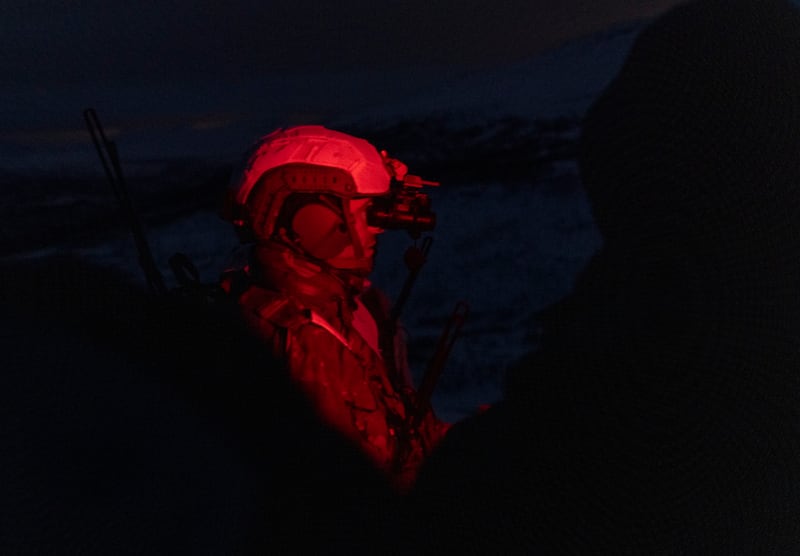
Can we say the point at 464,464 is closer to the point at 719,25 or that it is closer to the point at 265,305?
the point at 719,25

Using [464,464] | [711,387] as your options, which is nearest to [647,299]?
[711,387]

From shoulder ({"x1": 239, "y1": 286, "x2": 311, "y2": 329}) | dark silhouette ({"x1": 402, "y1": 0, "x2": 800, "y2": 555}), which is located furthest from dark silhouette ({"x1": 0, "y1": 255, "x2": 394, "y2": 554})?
shoulder ({"x1": 239, "y1": 286, "x2": 311, "y2": 329})

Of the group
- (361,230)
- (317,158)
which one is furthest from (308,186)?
(361,230)

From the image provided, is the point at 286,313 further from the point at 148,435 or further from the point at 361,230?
the point at 148,435

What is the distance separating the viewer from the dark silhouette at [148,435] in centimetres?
44

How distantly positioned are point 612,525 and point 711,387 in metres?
0.13

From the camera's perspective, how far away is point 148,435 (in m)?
0.45

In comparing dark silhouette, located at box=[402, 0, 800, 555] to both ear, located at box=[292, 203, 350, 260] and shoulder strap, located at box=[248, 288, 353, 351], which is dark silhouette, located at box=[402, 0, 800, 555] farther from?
ear, located at box=[292, 203, 350, 260]

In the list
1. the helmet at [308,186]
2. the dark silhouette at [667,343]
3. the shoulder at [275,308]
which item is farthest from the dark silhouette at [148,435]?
the helmet at [308,186]

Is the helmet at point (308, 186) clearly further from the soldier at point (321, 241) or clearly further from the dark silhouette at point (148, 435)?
the dark silhouette at point (148, 435)

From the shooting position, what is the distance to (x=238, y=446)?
47cm

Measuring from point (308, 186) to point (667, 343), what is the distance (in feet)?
5.55

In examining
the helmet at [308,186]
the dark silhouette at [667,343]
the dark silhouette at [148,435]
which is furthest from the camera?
the helmet at [308,186]

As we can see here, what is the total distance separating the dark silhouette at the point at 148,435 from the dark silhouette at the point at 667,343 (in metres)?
0.15
